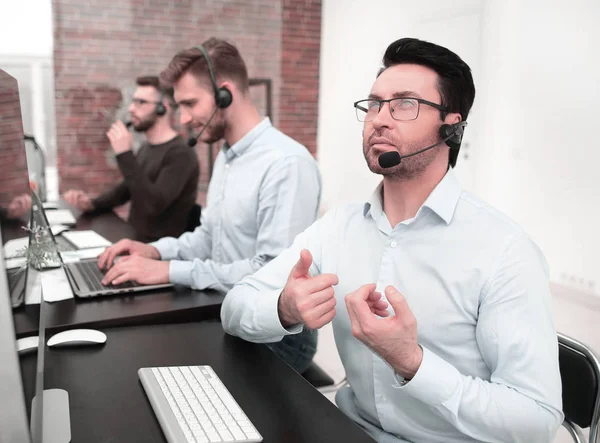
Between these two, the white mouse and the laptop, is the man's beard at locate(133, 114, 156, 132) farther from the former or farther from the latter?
the white mouse

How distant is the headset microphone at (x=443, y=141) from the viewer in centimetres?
108

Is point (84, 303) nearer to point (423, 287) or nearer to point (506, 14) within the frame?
point (423, 287)

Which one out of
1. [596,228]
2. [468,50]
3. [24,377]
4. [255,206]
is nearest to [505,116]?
[468,50]

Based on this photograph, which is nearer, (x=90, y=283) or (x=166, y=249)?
(x=90, y=283)

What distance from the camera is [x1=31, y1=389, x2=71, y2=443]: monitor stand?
2.67ft

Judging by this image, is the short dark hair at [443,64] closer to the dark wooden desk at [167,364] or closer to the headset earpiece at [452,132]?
the headset earpiece at [452,132]

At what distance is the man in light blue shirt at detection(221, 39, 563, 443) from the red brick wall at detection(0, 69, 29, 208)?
1.48ft

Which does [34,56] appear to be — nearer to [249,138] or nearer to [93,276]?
[249,138]

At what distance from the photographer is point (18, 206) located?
0.79 m

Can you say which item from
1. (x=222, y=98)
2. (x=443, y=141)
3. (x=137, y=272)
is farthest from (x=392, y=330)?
(x=222, y=98)

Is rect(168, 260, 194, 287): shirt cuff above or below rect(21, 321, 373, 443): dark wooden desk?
above

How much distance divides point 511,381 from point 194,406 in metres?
0.50

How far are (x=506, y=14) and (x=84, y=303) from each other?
3108 mm

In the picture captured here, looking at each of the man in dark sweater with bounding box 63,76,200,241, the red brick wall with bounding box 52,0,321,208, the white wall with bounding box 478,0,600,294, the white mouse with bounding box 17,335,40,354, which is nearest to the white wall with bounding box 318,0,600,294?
the white wall with bounding box 478,0,600,294
